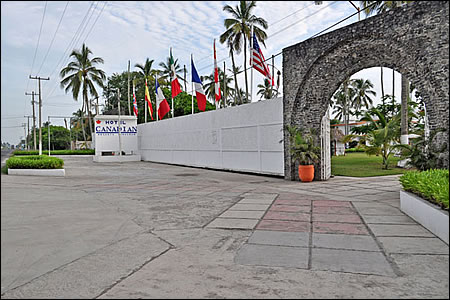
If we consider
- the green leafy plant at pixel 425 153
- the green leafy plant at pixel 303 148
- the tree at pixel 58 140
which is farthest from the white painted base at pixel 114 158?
the tree at pixel 58 140

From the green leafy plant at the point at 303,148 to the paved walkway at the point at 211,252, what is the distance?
13.9ft

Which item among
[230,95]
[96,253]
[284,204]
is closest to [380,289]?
[96,253]

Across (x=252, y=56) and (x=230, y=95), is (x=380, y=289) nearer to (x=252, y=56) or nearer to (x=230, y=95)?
(x=252, y=56)

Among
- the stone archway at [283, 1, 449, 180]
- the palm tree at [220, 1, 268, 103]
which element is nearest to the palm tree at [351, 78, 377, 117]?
the palm tree at [220, 1, 268, 103]

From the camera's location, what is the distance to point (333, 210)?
681cm

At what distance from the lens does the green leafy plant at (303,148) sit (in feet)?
36.3

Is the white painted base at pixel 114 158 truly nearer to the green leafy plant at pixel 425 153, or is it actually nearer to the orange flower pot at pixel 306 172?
the orange flower pot at pixel 306 172

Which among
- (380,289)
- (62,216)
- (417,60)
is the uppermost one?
(417,60)

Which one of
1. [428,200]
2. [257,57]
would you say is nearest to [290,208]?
[428,200]

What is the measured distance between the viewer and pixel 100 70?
37281mm

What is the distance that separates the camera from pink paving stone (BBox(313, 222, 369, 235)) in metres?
5.21

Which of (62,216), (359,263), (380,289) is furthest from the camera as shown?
(359,263)

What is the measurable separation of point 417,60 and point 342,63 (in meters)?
2.51

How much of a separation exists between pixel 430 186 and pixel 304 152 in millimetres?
5589
